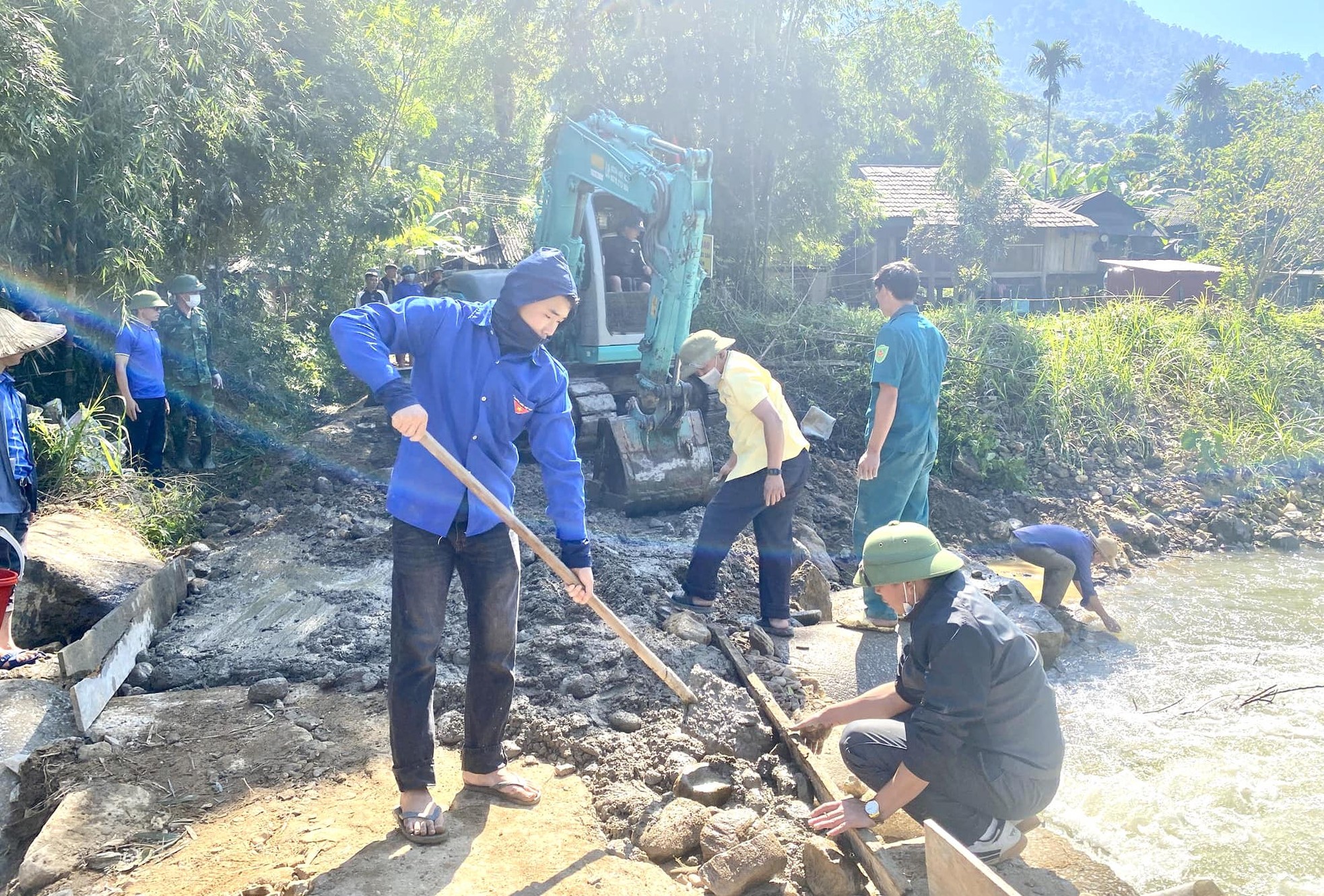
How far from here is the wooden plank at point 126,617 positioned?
4133 mm

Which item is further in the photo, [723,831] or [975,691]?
[723,831]

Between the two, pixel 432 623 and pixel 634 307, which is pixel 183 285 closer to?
pixel 634 307

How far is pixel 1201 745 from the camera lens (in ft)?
15.5

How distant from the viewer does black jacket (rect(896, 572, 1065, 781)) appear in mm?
2945

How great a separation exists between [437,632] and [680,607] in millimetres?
2361

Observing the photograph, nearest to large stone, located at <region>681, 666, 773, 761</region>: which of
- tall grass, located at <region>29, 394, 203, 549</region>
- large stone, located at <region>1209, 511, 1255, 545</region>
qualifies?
tall grass, located at <region>29, 394, 203, 549</region>

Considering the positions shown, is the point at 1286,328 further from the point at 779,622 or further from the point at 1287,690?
the point at 779,622

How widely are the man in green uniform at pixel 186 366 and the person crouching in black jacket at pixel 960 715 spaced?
7.17 meters

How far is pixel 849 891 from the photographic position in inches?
120

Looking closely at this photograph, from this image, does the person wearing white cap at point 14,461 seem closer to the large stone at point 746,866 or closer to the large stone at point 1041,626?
the large stone at point 746,866

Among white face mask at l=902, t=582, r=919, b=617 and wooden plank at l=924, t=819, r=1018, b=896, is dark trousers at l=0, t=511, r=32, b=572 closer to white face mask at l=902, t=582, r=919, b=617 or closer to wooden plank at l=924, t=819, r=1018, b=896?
white face mask at l=902, t=582, r=919, b=617

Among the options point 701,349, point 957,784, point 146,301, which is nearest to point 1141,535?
point 701,349

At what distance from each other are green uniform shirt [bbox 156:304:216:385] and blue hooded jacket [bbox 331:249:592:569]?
5.99 meters

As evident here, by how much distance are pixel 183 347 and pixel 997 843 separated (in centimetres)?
780
